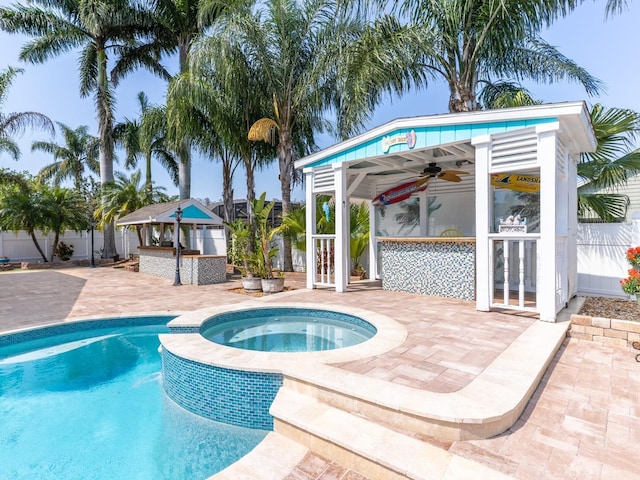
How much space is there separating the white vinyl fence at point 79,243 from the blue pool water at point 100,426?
11.4m

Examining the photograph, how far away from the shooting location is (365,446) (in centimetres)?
257

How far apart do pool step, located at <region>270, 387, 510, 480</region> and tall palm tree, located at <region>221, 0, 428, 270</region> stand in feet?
30.0

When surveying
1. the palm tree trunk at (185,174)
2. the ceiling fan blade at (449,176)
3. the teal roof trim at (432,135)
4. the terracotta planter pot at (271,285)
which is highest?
the palm tree trunk at (185,174)

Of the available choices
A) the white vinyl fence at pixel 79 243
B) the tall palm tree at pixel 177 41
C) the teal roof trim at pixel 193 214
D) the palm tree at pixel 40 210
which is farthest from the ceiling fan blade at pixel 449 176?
the palm tree at pixel 40 210

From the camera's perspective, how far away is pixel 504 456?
7.91 ft

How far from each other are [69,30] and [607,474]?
79.3 feet

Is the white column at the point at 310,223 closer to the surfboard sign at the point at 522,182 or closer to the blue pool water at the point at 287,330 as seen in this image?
the blue pool water at the point at 287,330

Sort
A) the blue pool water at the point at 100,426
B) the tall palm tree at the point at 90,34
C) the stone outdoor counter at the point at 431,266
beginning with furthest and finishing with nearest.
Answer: the tall palm tree at the point at 90,34 → the stone outdoor counter at the point at 431,266 → the blue pool water at the point at 100,426

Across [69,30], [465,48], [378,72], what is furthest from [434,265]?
[69,30]

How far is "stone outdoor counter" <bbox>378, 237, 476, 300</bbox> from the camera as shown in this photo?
23.8 ft

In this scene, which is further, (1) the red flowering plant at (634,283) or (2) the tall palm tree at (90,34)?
(2) the tall palm tree at (90,34)

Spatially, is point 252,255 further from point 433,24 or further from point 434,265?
point 433,24

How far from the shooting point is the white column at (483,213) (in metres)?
5.88

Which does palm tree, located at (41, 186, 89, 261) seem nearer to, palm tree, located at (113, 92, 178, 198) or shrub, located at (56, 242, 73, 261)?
shrub, located at (56, 242, 73, 261)
